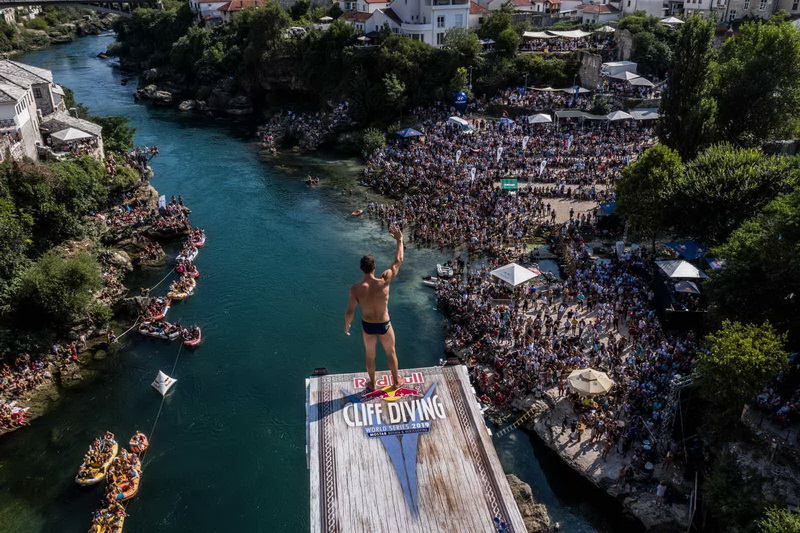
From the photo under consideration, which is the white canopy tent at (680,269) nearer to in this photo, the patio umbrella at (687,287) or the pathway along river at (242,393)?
the patio umbrella at (687,287)

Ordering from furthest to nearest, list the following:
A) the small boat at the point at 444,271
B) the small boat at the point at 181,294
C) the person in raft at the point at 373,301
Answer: the small boat at the point at 444,271 < the small boat at the point at 181,294 < the person in raft at the point at 373,301

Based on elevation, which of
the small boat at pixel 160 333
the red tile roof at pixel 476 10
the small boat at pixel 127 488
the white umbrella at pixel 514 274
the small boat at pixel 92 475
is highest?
the red tile roof at pixel 476 10

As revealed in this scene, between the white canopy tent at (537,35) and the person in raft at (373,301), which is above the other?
the white canopy tent at (537,35)

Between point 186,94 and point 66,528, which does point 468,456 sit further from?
point 186,94

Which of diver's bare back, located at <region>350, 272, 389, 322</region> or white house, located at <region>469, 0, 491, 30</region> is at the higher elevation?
white house, located at <region>469, 0, 491, 30</region>

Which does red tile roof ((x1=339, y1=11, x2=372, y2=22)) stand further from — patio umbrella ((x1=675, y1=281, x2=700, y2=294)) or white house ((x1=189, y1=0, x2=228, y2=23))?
Result: patio umbrella ((x1=675, y1=281, x2=700, y2=294))

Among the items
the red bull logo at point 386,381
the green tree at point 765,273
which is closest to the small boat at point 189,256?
the red bull logo at point 386,381

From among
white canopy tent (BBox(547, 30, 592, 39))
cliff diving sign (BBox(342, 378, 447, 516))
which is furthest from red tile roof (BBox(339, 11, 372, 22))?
cliff diving sign (BBox(342, 378, 447, 516))
